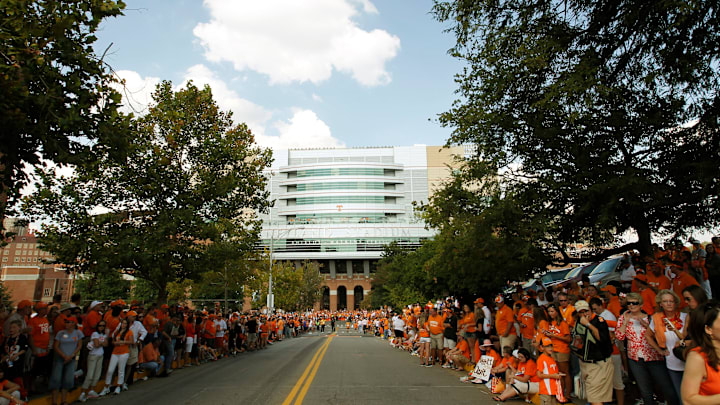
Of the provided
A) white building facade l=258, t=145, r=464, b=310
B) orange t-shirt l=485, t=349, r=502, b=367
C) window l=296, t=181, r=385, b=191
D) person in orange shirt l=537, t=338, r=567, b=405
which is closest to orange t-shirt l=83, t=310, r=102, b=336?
orange t-shirt l=485, t=349, r=502, b=367

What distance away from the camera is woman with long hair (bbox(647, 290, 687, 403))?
5.55 meters

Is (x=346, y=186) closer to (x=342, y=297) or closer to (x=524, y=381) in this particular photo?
(x=342, y=297)

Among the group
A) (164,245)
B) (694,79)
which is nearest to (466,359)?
(694,79)

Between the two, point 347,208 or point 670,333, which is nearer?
point 670,333

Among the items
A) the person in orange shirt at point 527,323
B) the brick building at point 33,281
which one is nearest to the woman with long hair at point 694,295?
the person in orange shirt at point 527,323

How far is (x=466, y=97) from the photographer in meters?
15.5

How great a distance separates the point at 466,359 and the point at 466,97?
339 inches

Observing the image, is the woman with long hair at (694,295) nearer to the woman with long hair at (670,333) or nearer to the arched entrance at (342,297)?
the woman with long hair at (670,333)

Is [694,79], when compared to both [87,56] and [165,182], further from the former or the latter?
[165,182]

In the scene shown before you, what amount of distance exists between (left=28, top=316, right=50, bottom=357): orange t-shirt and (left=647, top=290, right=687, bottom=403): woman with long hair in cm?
1038

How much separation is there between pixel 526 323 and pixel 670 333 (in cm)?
468

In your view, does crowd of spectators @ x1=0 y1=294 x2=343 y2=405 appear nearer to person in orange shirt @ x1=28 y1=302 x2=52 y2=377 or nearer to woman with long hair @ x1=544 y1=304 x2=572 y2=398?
person in orange shirt @ x1=28 y1=302 x2=52 y2=377

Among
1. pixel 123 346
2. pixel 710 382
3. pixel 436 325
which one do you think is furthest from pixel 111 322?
pixel 710 382

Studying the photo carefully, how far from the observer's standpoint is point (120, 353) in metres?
10.1
